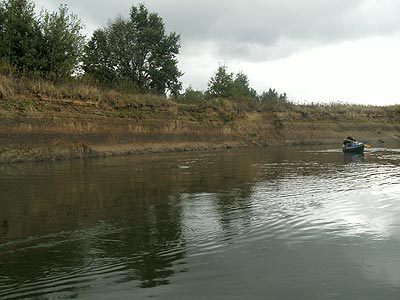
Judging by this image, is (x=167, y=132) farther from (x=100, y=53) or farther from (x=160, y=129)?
(x=100, y=53)

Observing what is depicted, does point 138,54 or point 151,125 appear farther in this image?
point 138,54

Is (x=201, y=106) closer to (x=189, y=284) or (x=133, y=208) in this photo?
(x=133, y=208)

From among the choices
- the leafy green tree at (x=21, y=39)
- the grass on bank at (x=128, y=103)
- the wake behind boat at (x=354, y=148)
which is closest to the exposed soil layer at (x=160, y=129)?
the grass on bank at (x=128, y=103)

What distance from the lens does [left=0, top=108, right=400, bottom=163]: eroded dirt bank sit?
24319mm

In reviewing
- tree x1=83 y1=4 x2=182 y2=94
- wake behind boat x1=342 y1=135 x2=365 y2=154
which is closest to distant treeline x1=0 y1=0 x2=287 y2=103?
tree x1=83 y1=4 x2=182 y2=94

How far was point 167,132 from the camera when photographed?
112 ft

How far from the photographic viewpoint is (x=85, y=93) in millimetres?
29891

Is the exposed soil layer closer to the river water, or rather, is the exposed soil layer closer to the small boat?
the small boat

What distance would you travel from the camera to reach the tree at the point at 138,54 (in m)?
45.7

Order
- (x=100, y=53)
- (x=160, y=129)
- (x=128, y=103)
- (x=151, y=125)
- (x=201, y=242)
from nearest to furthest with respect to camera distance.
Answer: (x=201, y=242), (x=128, y=103), (x=151, y=125), (x=160, y=129), (x=100, y=53)

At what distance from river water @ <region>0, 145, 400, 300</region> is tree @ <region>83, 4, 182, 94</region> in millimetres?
34901

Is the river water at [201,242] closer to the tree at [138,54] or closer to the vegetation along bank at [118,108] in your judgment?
the vegetation along bank at [118,108]

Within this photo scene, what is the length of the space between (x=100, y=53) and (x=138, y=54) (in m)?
4.26

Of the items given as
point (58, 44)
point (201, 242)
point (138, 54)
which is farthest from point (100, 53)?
point (201, 242)
